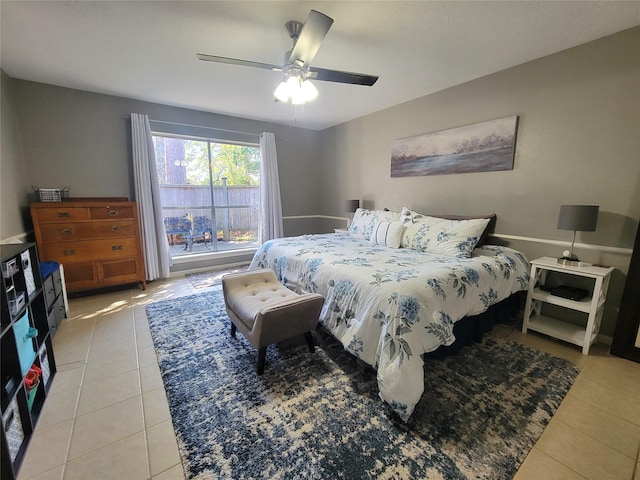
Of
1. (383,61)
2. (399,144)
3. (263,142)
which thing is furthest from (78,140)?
(399,144)

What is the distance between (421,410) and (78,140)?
453 cm

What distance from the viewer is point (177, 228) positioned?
176 inches

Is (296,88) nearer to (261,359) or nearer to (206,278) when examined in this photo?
(261,359)

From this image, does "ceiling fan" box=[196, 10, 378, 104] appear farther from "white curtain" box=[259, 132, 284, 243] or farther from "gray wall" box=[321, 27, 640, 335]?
"white curtain" box=[259, 132, 284, 243]

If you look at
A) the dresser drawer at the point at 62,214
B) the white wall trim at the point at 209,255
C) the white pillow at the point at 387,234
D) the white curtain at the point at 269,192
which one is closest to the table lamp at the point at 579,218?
the white pillow at the point at 387,234

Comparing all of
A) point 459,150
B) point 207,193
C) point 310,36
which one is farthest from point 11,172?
point 459,150

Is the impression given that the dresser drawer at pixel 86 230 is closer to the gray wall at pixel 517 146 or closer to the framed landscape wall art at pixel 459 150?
the gray wall at pixel 517 146

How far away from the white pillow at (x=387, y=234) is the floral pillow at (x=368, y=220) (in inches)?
6.3

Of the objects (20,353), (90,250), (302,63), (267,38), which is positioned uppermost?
(267,38)

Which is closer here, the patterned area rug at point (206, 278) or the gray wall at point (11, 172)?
the gray wall at point (11, 172)

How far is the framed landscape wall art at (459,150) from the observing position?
278 centimetres

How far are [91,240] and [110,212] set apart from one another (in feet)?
1.25

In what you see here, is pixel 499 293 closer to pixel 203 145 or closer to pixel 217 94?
pixel 217 94

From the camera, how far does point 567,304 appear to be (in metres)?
2.19
